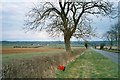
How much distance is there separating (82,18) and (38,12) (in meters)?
6.90

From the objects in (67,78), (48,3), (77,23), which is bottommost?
(67,78)

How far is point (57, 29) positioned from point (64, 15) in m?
2.20

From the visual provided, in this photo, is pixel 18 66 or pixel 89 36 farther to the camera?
pixel 89 36

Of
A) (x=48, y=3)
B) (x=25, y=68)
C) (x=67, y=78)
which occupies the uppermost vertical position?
(x=48, y=3)

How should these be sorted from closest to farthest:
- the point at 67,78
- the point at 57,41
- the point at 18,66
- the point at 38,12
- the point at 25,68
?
the point at 18,66 → the point at 25,68 → the point at 67,78 → the point at 38,12 → the point at 57,41

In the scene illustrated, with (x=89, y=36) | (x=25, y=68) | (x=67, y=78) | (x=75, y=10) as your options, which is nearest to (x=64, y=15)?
(x=75, y=10)

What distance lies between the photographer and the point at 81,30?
37594 mm

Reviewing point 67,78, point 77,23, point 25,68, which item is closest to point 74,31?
point 77,23

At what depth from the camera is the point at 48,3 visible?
34.9 meters

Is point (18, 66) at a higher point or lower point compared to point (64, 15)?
lower

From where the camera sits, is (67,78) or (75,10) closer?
(67,78)

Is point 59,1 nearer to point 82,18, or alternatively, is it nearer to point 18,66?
point 82,18

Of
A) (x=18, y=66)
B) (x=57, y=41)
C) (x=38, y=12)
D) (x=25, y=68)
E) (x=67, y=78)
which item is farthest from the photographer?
(x=57, y=41)

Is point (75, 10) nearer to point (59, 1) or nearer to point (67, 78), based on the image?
point (59, 1)
